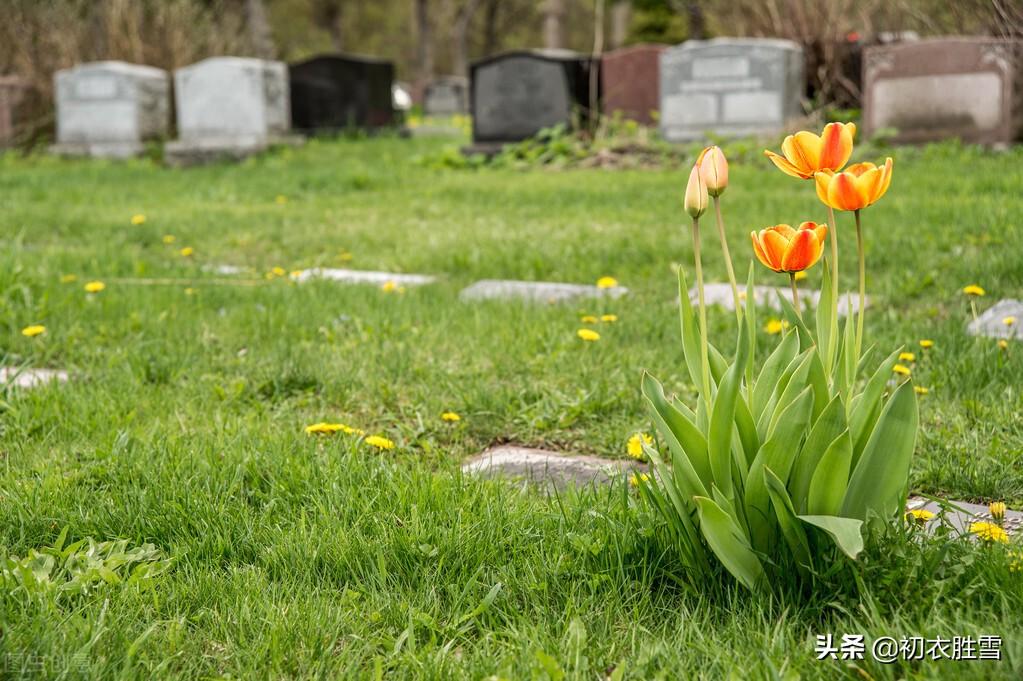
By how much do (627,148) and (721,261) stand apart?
16.5 ft

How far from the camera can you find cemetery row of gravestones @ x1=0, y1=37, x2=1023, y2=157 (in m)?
8.80

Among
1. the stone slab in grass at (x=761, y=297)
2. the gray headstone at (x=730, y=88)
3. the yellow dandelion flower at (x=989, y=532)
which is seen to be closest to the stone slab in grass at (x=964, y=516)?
the yellow dandelion flower at (x=989, y=532)

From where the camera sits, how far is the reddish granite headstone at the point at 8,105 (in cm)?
1258

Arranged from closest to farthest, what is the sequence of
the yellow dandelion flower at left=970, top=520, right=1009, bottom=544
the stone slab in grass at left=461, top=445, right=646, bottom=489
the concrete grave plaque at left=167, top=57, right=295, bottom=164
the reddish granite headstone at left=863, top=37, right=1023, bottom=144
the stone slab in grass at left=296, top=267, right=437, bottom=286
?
the yellow dandelion flower at left=970, top=520, right=1009, bottom=544
the stone slab in grass at left=461, top=445, right=646, bottom=489
the stone slab in grass at left=296, top=267, right=437, bottom=286
the reddish granite headstone at left=863, top=37, right=1023, bottom=144
the concrete grave plaque at left=167, top=57, right=295, bottom=164

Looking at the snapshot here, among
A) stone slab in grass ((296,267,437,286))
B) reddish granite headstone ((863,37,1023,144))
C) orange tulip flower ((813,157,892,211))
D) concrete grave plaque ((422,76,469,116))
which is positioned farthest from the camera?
concrete grave plaque ((422,76,469,116))

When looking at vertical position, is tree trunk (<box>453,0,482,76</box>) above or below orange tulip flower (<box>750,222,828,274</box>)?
above

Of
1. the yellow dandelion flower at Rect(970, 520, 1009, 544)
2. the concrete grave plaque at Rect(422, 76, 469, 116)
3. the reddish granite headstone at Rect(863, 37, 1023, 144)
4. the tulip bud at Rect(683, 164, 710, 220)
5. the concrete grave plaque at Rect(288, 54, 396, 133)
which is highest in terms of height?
the concrete grave plaque at Rect(422, 76, 469, 116)

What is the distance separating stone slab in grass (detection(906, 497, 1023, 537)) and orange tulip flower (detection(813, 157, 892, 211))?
630 mm

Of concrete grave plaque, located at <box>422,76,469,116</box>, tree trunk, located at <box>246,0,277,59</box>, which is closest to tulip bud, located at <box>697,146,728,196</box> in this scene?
tree trunk, located at <box>246,0,277,59</box>

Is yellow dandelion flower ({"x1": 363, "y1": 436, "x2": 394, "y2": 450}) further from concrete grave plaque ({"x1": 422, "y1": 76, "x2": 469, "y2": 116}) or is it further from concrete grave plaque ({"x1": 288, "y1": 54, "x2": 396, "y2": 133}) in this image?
concrete grave plaque ({"x1": 422, "y1": 76, "x2": 469, "y2": 116})

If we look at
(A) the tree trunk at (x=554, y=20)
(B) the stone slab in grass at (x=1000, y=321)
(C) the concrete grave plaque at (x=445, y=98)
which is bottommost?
(B) the stone slab in grass at (x=1000, y=321)

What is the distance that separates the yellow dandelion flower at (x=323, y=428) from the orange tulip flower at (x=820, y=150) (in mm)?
1341

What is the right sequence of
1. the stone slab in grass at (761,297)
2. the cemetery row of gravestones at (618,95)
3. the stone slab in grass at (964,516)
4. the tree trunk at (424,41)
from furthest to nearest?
the tree trunk at (424,41) < the cemetery row of gravestones at (618,95) < the stone slab in grass at (761,297) < the stone slab in grass at (964,516)

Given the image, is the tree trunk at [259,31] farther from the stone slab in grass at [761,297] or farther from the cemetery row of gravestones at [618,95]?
the stone slab in grass at [761,297]
